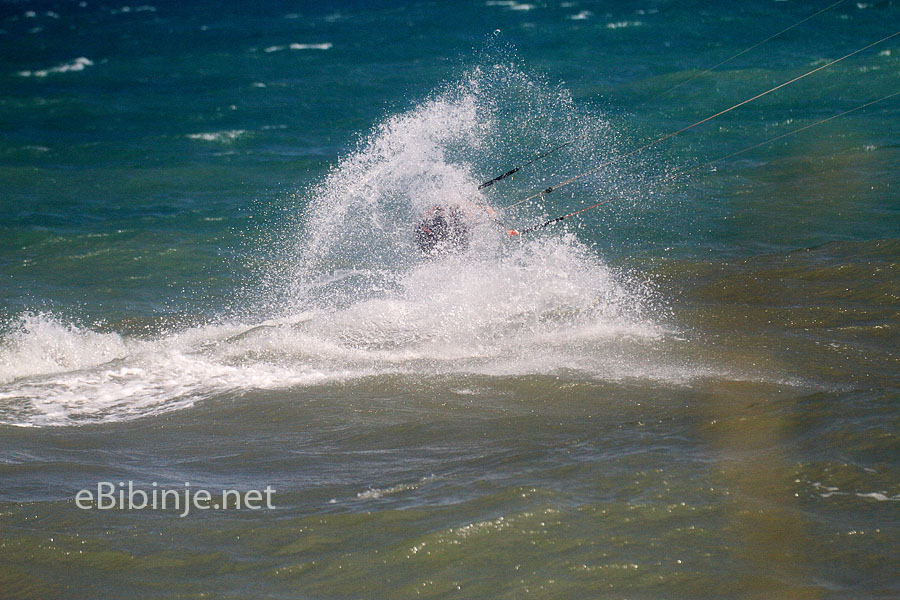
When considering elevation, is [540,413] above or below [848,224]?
below

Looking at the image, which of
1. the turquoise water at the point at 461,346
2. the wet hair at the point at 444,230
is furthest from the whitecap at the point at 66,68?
the wet hair at the point at 444,230

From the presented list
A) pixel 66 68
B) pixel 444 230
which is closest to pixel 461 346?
pixel 444 230

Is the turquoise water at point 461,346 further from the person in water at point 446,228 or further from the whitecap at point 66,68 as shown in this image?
the whitecap at point 66,68

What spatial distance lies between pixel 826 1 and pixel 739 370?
33.1 metres

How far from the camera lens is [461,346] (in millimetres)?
9305

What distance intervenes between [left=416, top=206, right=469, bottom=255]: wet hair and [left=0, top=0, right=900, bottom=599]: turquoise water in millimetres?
150

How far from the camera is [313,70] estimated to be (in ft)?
96.4

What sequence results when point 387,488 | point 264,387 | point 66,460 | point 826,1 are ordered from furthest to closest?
point 826,1, point 264,387, point 66,460, point 387,488

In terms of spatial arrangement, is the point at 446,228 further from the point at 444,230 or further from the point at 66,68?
the point at 66,68

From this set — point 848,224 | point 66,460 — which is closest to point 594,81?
point 848,224

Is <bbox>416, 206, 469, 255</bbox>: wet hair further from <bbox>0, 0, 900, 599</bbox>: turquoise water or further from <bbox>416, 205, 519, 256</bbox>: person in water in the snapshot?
<bbox>0, 0, 900, 599</bbox>: turquoise water

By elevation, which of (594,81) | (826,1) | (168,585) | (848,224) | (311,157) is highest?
(826,1)

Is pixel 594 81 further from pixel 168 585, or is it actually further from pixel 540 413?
pixel 168 585

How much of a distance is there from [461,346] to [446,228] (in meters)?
2.61
